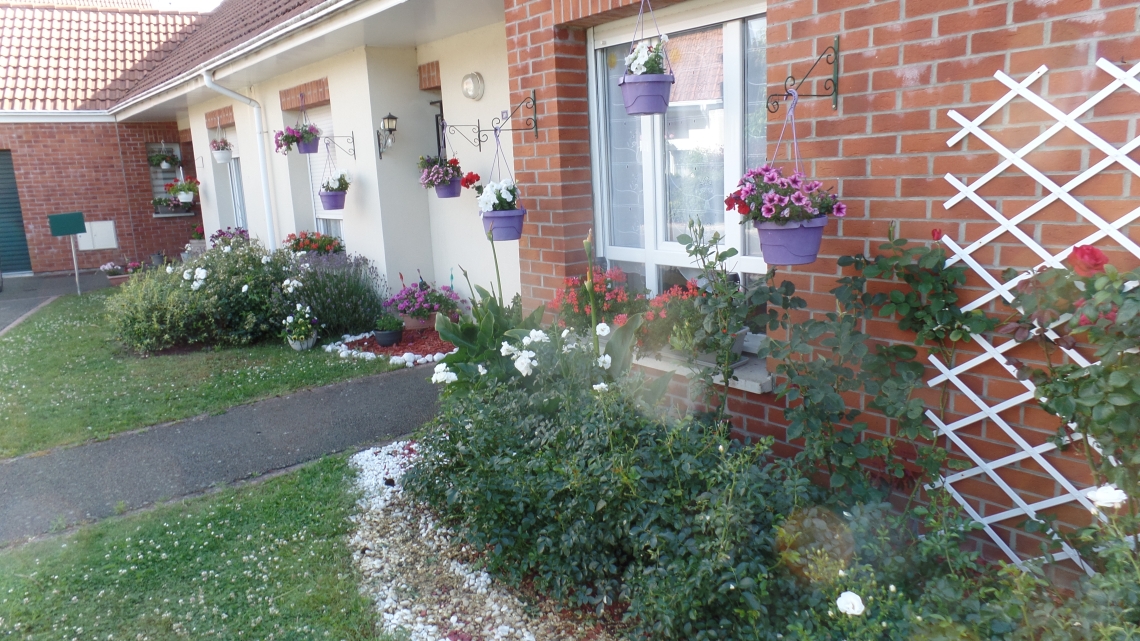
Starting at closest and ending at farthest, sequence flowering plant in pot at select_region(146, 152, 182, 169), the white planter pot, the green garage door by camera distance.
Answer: the white planter pot → the green garage door → flowering plant in pot at select_region(146, 152, 182, 169)

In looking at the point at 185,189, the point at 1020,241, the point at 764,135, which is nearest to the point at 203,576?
the point at 764,135

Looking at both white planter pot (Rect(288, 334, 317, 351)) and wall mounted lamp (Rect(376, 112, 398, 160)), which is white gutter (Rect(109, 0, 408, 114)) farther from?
white planter pot (Rect(288, 334, 317, 351))

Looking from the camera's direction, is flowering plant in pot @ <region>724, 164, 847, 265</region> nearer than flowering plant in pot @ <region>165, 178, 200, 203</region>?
Yes

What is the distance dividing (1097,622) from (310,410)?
4942 millimetres

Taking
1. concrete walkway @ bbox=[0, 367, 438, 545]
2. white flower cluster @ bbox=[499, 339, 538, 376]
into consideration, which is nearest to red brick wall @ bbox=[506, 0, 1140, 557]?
white flower cluster @ bbox=[499, 339, 538, 376]

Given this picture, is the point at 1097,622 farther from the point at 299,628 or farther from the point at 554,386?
the point at 299,628

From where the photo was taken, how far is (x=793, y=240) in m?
2.94

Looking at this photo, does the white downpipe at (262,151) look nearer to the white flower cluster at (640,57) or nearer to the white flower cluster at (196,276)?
the white flower cluster at (196,276)

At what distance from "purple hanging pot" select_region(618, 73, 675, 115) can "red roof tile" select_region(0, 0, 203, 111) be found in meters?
14.8

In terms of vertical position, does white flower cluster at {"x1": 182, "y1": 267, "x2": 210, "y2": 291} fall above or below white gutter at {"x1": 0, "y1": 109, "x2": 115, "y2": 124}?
below

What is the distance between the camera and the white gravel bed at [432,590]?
116 inches

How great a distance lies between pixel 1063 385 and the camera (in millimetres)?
2432

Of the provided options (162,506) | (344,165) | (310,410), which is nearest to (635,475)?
(162,506)

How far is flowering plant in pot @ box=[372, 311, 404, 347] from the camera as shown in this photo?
24.3ft
